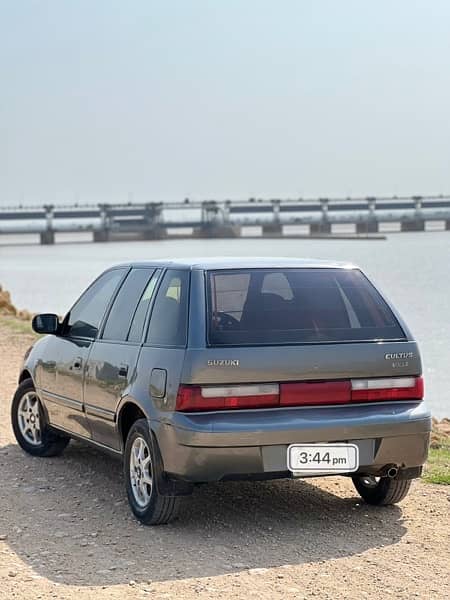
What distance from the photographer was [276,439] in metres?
6.28

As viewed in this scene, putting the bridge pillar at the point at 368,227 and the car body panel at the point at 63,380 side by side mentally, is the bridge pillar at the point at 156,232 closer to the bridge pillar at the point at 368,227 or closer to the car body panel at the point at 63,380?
the bridge pillar at the point at 368,227

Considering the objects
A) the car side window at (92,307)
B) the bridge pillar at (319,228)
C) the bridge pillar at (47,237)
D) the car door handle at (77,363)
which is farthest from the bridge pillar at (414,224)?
the car door handle at (77,363)

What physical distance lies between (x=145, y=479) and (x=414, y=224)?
5998 inches

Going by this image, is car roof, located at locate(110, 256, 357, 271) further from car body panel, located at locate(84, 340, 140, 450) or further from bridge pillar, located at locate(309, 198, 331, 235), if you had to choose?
bridge pillar, located at locate(309, 198, 331, 235)

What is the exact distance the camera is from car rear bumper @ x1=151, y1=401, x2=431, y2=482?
20.4 ft

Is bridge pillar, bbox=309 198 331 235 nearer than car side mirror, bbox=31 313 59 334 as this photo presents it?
No

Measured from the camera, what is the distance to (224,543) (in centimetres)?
639

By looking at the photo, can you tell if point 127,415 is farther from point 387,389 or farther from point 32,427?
point 32,427

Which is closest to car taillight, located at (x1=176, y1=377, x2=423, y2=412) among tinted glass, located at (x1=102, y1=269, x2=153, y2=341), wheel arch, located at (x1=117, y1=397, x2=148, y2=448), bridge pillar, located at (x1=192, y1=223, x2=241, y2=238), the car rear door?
the car rear door

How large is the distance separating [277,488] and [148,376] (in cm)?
162

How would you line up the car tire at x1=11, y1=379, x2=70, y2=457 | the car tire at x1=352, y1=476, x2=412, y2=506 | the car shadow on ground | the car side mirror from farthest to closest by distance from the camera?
the car tire at x1=11, y1=379, x2=70, y2=457
the car side mirror
the car tire at x1=352, y1=476, x2=412, y2=506
the car shadow on ground

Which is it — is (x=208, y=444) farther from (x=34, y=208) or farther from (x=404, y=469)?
(x=34, y=208)

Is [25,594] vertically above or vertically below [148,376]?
below

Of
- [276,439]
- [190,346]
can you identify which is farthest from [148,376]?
[276,439]
